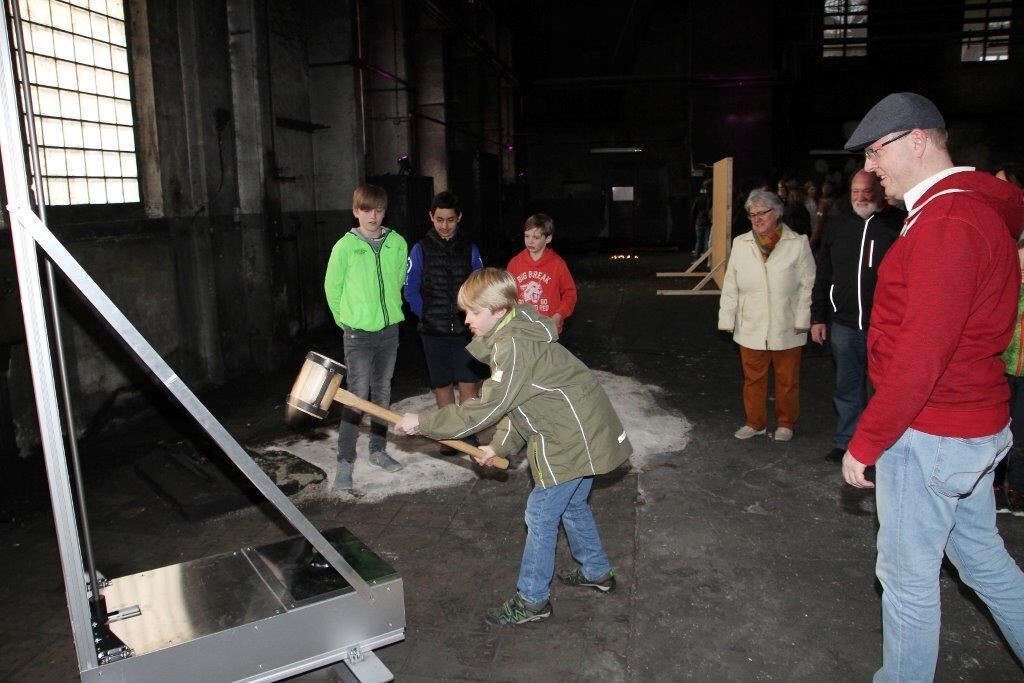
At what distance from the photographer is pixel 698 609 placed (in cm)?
365

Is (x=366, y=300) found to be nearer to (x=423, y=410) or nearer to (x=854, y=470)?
(x=423, y=410)

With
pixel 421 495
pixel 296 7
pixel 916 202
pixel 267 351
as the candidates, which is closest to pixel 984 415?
pixel 916 202

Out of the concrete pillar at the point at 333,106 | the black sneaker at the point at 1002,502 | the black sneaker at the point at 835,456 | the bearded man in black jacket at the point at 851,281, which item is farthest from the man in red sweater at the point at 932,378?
the concrete pillar at the point at 333,106

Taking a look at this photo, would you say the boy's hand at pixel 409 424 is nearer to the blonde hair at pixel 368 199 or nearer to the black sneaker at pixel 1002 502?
the blonde hair at pixel 368 199

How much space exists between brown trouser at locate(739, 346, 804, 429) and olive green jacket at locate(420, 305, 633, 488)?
9.18ft

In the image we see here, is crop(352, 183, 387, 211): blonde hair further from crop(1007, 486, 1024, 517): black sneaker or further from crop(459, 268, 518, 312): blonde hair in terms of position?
crop(1007, 486, 1024, 517): black sneaker

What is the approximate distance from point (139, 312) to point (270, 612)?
4883mm

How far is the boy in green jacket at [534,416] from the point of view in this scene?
3.21m

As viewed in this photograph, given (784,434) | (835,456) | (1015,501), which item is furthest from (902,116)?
(784,434)

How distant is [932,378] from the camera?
230cm

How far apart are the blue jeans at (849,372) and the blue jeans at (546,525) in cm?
249

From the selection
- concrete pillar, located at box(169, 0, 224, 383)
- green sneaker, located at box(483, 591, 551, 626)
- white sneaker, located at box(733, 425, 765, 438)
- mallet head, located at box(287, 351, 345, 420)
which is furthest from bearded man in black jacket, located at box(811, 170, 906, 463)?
concrete pillar, located at box(169, 0, 224, 383)

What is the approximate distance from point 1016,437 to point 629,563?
7.53 feet

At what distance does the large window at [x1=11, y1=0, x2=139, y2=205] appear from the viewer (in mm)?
6125
